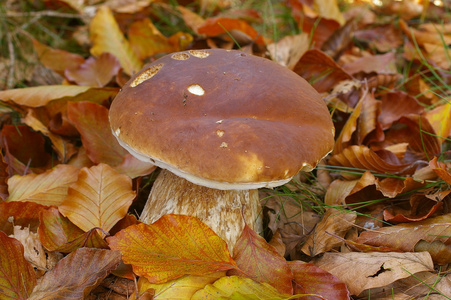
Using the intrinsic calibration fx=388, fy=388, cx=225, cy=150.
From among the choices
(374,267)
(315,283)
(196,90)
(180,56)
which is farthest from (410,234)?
(180,56)

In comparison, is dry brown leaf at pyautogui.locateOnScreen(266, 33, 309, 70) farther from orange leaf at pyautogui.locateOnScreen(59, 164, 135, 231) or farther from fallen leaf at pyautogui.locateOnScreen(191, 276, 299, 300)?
fallen leaf at pyautogui.locateOnScreen(191, 276, 299, 300)

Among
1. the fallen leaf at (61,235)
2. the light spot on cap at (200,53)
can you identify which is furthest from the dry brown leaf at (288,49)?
the fallen leaf at (61,235)

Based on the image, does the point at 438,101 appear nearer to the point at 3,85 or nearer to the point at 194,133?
the point at 194,133

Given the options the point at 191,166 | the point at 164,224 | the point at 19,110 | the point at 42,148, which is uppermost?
the point at 191,166

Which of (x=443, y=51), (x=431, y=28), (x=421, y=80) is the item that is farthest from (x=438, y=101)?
(x=431, y=28)

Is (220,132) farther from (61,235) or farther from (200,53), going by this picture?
(61,235)
